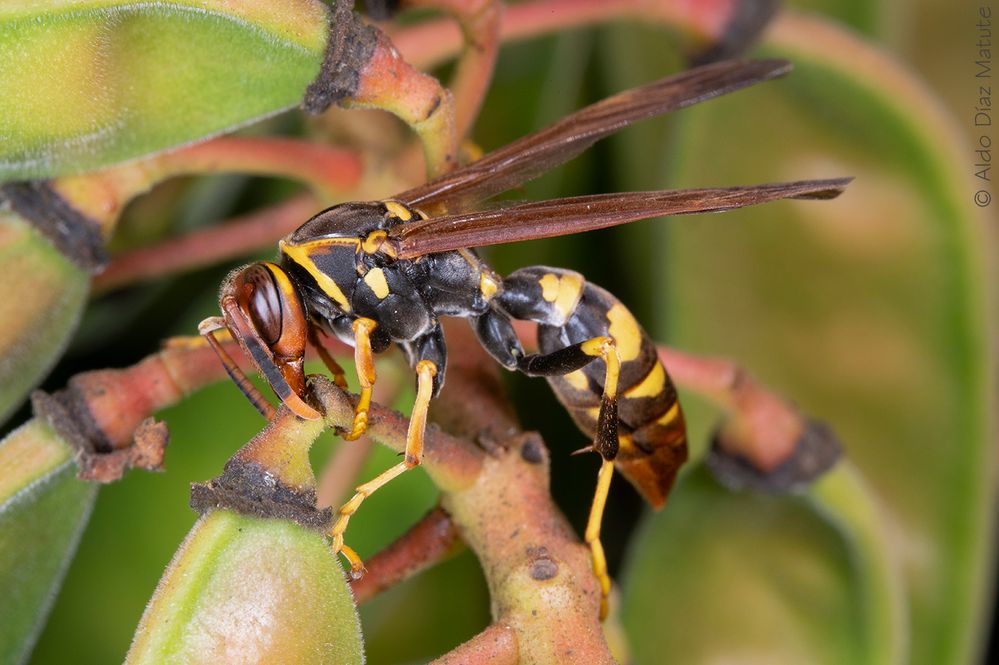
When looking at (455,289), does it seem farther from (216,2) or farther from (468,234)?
(216,2)

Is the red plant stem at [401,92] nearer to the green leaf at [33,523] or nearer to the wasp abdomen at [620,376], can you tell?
the wasp abdomen at [620,376]

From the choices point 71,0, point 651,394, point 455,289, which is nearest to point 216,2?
point 71,0

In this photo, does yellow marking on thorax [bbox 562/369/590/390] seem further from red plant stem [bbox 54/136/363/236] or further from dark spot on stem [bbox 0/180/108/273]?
dark spot on stem [bbox 0/180/108/273]

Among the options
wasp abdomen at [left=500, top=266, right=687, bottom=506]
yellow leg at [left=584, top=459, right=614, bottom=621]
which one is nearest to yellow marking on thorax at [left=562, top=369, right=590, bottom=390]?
wasp abdomen at [left=500, top=266, right=687, bottom=506]

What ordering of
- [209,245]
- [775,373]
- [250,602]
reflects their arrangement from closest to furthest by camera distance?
[250,602] → [209,245] → [775,373]

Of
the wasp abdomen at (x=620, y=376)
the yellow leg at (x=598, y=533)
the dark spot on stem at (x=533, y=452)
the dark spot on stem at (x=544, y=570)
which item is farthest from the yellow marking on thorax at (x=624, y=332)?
the dark spot on stem at (x=544, y=570)

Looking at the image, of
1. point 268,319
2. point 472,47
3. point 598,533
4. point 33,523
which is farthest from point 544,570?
point 472,47

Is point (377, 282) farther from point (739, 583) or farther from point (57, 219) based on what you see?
point (739, 583)
